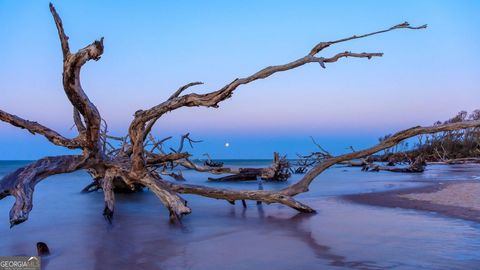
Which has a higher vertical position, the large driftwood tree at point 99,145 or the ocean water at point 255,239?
the large driftwood tree at point 99,145

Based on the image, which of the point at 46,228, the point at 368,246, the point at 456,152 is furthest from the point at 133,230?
the point at 456,152

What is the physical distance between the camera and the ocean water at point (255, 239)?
3543 mm

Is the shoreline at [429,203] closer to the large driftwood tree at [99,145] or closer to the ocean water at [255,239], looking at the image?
the ocean water at [255,239]

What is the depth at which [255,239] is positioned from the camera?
4.57m

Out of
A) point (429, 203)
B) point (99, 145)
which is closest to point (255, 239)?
point (99, 145)

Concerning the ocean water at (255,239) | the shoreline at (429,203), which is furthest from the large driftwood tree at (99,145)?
the shoreline at (429,203)

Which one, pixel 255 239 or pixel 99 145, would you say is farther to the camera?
pixel 99 145

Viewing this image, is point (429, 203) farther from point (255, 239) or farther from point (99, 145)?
point (99, 145)

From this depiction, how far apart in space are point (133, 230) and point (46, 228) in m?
1.31

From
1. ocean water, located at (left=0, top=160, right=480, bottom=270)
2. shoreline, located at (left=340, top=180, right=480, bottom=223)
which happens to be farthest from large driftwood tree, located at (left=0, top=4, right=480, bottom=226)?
shoreline, located at (left=340, top=180, right=480, bottom=223)

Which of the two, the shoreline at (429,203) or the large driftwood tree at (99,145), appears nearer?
the large driftwood tree at (99,145)

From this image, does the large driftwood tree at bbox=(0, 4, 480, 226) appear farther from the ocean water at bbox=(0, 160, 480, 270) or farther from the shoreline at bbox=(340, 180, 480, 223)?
the shoreline at bbox=(340, 180, 480, 223)

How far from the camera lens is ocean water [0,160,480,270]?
139 inches

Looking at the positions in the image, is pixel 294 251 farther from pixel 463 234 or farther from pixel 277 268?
pixel 463 234
